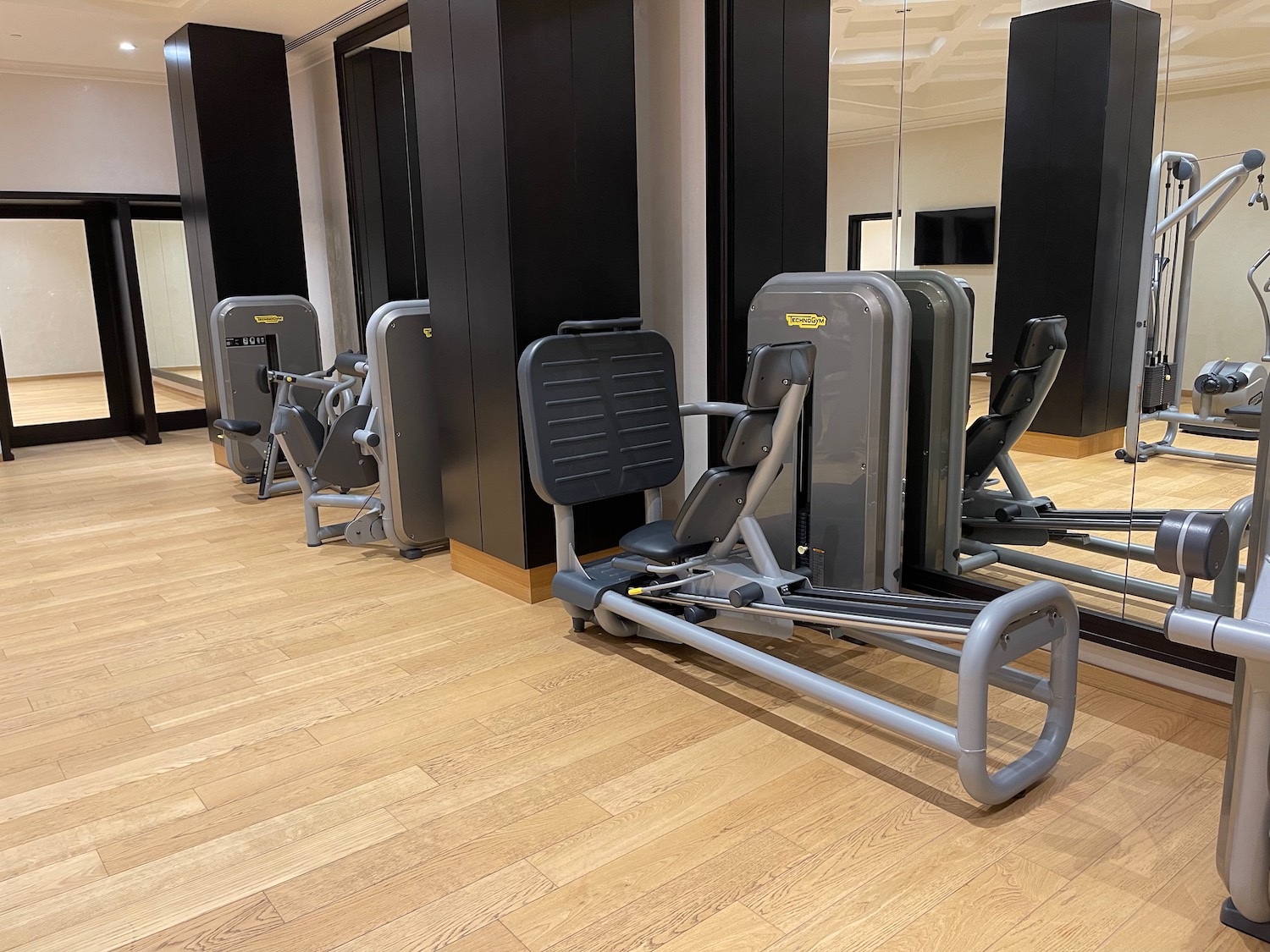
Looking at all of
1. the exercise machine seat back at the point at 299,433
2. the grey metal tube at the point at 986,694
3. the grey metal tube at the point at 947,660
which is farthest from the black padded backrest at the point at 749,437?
the exercise machine seat back at the point at 299,433

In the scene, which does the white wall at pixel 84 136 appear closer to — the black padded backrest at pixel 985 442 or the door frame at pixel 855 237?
the door frame at pixel 855 237

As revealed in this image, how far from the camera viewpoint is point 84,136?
7637 millimetres

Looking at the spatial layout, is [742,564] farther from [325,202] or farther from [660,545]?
[325,202]

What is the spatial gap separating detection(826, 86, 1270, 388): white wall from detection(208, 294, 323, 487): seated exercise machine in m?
3.97

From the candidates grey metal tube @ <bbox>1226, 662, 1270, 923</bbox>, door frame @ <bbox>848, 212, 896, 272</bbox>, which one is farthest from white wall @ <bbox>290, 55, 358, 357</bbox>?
grey metal tube @ <bbox>1226, 662, 1270, 923</bbox>

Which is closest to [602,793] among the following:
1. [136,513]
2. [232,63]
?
[136,513]

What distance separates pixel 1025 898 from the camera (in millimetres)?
1991

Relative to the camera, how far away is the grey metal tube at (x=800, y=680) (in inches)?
90.6

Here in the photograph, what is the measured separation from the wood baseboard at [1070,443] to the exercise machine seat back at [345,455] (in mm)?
2890

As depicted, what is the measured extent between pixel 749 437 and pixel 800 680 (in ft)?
2.42

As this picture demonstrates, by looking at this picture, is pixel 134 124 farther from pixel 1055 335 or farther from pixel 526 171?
pixel 1055 335

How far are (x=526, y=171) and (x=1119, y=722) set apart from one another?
9.00ft

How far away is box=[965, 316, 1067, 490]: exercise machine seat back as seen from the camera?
317cm

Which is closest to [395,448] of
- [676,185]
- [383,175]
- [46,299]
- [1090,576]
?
[676,185]
